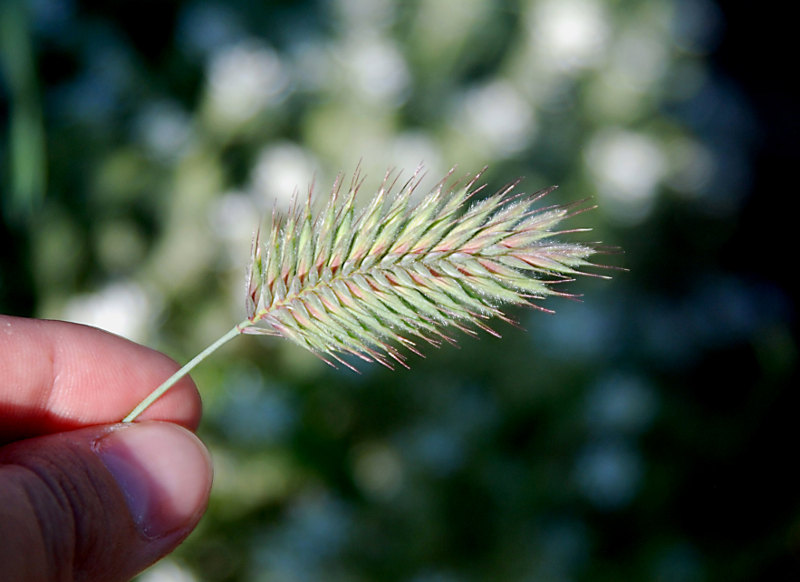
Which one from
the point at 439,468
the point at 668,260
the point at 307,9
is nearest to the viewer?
the point at 439,468

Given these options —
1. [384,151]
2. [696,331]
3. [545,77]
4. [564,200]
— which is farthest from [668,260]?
[384,151]

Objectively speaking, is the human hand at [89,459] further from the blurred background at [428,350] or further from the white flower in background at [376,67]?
the white flower in background at [376,67]

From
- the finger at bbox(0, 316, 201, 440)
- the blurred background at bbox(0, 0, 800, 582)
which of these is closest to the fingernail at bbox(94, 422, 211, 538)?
the finger at bbox(0, 316, 201, 440)

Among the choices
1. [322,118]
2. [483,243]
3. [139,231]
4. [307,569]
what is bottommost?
[307,569]

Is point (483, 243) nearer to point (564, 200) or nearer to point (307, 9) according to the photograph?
point (564, 200)

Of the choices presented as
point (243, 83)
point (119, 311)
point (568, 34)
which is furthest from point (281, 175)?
point (568, 34)

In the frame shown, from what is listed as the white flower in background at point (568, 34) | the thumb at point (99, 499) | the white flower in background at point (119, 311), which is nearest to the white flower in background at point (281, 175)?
the white flower in background at point (119, 311)

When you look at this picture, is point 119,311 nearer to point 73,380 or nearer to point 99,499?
point 73,380
